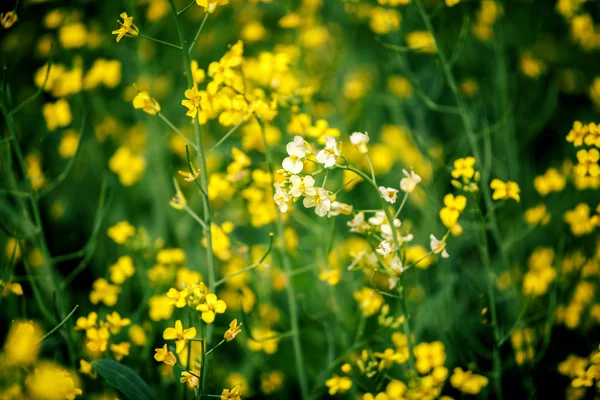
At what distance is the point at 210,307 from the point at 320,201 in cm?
48

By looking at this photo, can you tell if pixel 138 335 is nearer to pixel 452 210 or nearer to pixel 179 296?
pixel 179 296

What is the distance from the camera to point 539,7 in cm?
420

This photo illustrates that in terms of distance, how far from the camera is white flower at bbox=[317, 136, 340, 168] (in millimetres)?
1505

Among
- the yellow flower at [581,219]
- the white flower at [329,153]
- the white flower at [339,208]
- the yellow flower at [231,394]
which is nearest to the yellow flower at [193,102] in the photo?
the white flower at [329,153]

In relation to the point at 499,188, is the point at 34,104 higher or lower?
lower

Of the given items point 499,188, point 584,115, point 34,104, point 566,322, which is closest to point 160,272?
point 499,188

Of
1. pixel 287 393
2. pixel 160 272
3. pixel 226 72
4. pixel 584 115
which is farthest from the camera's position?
pixel 584 115

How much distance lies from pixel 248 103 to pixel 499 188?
1.03 meters

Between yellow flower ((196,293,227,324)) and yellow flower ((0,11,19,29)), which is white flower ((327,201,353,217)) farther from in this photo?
yellow flower ((0,11,19,29))

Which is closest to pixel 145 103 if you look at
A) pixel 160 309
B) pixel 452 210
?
pixel 160 309

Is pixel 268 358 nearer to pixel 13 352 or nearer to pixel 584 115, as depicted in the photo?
pixel 13 352

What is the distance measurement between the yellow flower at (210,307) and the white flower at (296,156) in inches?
18.3

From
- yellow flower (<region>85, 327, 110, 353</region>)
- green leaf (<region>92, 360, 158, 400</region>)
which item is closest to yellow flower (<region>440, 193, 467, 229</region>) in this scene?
green leaf (<region>92, 360, 158, 400</region>)

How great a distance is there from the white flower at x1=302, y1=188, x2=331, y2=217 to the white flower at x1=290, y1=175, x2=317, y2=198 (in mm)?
19
